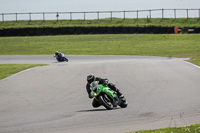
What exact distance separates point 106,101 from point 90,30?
40.2 metres

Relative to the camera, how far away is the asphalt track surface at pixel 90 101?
27.5 feet

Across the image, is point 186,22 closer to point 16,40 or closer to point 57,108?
point 16,40

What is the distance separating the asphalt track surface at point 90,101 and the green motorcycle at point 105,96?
0.16 meters

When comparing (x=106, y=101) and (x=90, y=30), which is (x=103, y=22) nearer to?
(x=90, y=30)

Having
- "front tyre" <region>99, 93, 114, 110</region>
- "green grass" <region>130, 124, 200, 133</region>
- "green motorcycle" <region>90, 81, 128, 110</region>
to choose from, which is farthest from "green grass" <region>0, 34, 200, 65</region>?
"green grass" <region>130, 124, 200, 133</region>

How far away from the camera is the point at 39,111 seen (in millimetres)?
10422

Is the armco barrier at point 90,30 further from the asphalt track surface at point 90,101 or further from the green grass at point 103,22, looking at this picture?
the asphalt track surface at point 90,101

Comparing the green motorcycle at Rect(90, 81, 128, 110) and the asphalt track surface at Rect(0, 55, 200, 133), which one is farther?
the green motorcycle at Rect(90, 81, 128, 110)

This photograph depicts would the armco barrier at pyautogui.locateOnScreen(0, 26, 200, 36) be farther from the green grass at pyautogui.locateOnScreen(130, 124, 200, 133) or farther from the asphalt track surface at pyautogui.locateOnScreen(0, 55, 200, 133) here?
the green grass at pyautogui.locateOnScreen(130, 124, 200, 133)

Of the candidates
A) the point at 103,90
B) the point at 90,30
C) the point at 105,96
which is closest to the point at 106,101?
the point at 105,96

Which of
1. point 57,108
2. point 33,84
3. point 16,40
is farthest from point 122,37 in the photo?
point 57,108

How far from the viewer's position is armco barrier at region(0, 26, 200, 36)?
48375 mm

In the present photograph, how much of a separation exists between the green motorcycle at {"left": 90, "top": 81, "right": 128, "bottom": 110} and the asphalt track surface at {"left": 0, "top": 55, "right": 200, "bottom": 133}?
0.16 meters

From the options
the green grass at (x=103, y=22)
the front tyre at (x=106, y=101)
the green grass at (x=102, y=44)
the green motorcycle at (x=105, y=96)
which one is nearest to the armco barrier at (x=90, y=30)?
the green grass at (x=102, y=44)
